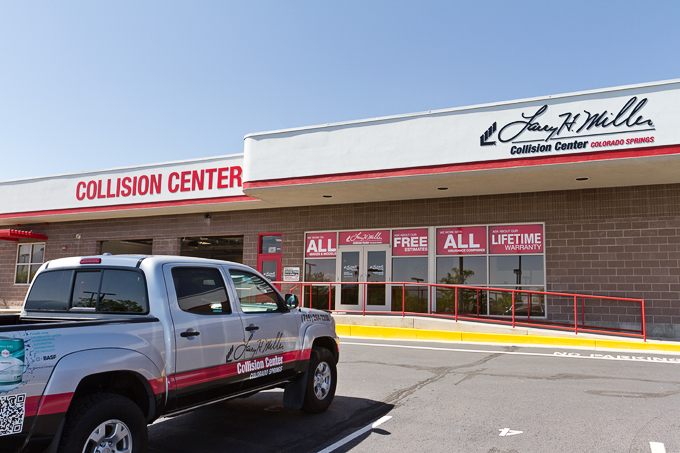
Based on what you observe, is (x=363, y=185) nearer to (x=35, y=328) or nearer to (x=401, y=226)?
→ (x=401, y=226)

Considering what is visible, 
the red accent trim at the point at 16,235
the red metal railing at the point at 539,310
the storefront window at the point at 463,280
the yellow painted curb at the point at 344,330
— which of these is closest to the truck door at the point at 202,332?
the red metal railing at the point at 539,310

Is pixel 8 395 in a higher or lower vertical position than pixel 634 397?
higher

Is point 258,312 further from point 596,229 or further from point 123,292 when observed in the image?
point 596,229

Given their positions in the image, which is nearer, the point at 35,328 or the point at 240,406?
the point at 35,328

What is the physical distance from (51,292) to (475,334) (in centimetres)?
1081

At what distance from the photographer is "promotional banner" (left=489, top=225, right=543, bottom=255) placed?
1551 centimetres

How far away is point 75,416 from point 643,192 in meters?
15.1

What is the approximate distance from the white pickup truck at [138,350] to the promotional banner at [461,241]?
10483 mm

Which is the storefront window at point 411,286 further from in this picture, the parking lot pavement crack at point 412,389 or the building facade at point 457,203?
the parking lot pavement crack at point 412,389

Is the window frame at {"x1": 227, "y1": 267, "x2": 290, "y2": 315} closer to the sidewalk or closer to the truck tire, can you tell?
the truck tire

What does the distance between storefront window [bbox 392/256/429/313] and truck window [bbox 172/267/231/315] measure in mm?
11593

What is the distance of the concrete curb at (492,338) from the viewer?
480 inches

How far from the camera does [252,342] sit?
5434 mm

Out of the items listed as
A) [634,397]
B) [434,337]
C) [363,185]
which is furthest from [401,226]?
[634,397]
